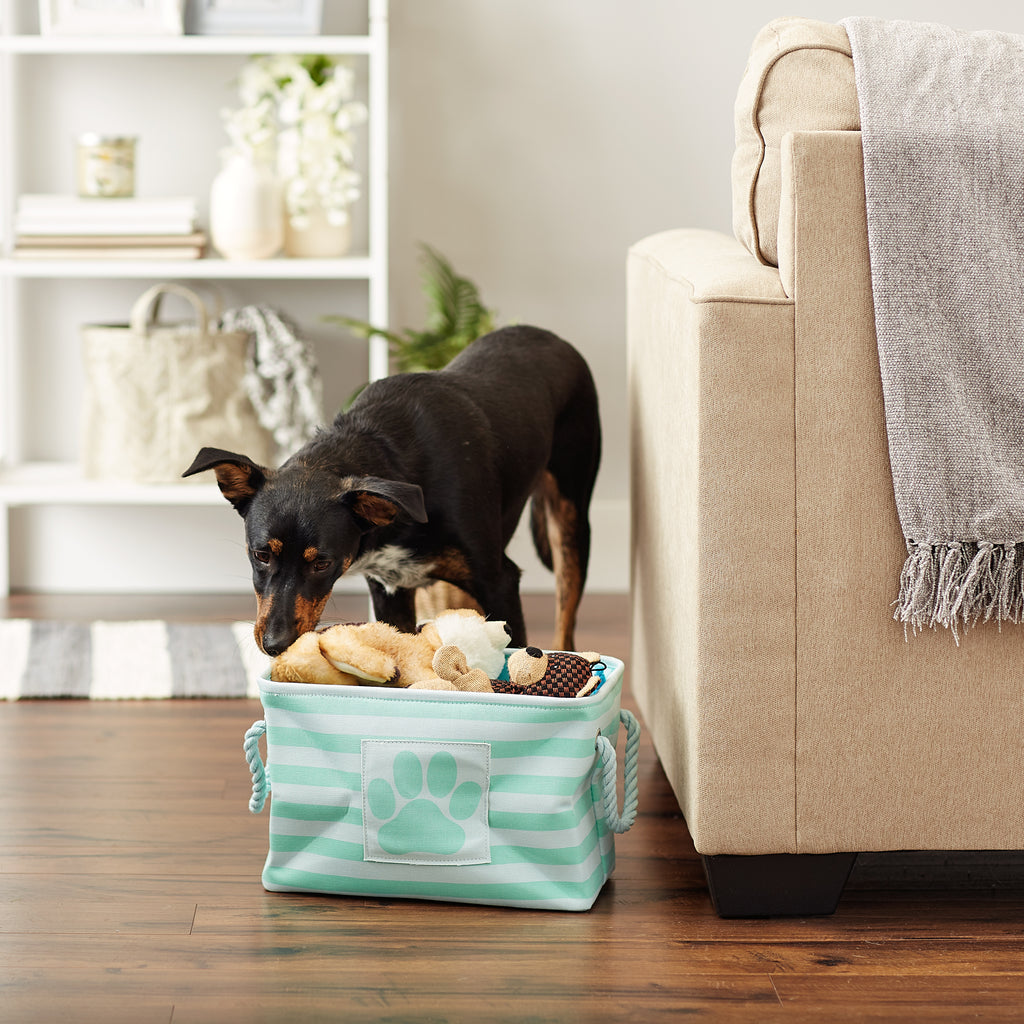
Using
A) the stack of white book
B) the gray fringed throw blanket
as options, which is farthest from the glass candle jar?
the gray fringed throw blanket

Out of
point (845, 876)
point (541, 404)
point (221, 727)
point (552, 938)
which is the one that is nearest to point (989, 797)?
point (845, 876)

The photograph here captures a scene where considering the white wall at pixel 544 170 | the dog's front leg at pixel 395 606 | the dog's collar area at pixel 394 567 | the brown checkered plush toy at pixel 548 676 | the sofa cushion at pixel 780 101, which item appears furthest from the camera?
the white wall at pixel 544 170

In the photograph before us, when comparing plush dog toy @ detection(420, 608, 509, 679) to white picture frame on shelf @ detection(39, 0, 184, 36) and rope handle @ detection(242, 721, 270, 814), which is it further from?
white picture frame on shelf @ detection(39, 0, 184, 36)

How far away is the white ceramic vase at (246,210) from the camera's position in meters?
3.06

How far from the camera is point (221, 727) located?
2371mm

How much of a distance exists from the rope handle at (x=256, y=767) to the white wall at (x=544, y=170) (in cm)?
179

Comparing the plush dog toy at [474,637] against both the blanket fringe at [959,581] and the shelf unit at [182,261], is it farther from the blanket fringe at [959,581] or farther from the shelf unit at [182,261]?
the shelf unit at [182,261]

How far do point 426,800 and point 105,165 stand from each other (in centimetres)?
210

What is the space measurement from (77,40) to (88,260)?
1.65 feet

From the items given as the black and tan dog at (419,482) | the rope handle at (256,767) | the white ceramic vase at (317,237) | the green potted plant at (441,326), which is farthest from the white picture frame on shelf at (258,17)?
the rope handle at (256,767)

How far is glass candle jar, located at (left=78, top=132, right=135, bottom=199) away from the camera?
306 cm

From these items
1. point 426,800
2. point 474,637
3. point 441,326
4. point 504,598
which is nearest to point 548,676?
point 474,637

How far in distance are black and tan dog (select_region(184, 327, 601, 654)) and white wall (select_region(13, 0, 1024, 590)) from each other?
1.05 meters

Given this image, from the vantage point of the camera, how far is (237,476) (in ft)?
5.99
